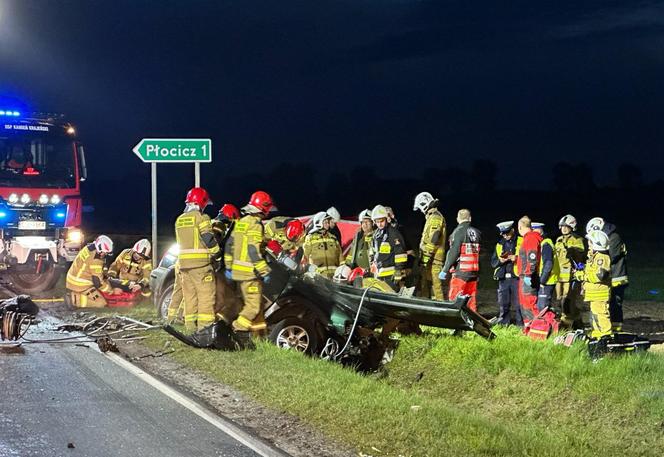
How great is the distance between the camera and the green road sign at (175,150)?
14695mm

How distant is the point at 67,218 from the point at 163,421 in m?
11.1

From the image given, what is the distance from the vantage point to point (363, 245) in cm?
1333

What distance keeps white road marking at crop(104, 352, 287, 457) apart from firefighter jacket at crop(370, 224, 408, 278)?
4095 millimetres

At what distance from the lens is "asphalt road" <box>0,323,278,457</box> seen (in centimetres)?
593

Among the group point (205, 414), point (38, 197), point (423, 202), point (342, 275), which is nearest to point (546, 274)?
point (423, 202)

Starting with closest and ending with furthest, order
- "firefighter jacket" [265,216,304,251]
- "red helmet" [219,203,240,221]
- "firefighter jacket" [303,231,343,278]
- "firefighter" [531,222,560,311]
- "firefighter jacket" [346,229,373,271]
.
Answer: "firefighter" [531,222,560,311], "red helmet" [219,203,240,221], "firefighter jacket" [303,231,343,278], "firefighter jacket" [346,229,373,271], "firefighter jacket" [265,216,304,251]

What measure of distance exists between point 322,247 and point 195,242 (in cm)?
287

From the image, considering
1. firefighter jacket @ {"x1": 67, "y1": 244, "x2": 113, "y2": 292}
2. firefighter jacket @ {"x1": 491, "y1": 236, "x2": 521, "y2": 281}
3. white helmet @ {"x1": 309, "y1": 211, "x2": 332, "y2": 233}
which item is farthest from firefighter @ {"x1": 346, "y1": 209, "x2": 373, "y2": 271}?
firefighter jacket @ {"x1": 67, "y1": 244, "x2": 113, "y2": 292}

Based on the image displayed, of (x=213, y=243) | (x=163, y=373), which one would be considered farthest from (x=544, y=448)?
(x=213, y=243)

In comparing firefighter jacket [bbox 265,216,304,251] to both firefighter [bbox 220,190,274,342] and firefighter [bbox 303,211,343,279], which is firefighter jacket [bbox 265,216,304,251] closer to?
firefighter [bbox 303,211,343,279]

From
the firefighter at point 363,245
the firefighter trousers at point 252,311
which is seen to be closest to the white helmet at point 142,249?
→ the firefighter at point 363,245

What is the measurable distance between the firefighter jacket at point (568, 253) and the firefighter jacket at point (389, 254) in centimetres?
256

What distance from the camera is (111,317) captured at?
1231 centimetres

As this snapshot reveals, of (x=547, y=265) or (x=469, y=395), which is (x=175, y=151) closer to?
(x=547, y=265)
